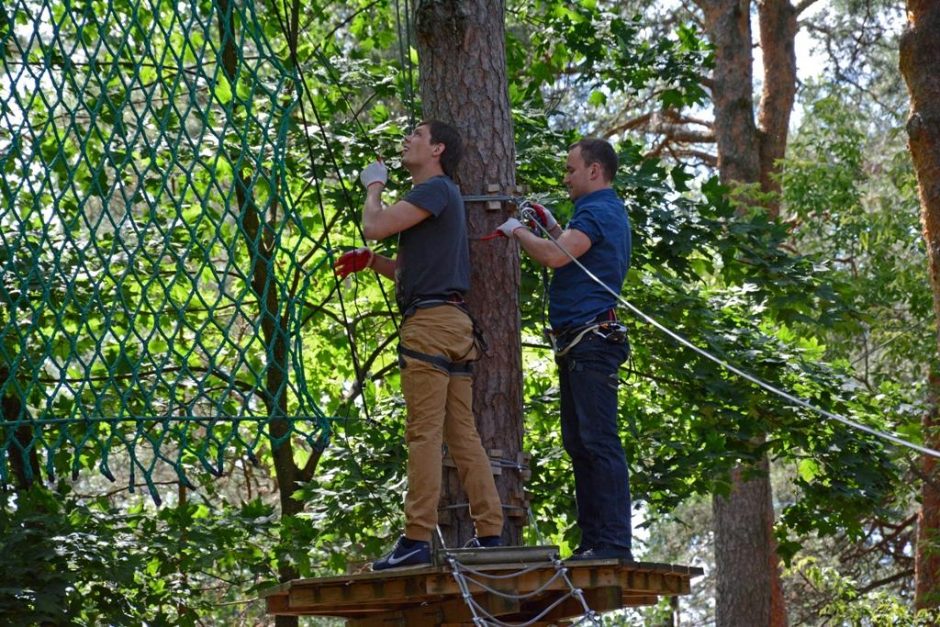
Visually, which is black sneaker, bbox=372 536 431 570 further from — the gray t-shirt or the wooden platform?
the gray t-shirt

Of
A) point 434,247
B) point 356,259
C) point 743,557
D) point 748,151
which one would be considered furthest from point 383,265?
point 748,151

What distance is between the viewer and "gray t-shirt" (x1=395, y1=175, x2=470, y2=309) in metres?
3.64

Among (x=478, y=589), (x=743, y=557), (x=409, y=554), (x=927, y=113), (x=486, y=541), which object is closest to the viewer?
(x=478, y=589)

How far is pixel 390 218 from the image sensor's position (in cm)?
359

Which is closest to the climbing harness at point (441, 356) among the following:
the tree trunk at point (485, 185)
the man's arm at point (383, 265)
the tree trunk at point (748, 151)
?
the tree trunk at point (485, 185)

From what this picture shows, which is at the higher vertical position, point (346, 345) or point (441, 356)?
point (346, 345)

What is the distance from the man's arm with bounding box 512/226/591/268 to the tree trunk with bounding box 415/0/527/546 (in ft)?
0.89

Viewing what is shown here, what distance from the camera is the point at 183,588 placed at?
21.1 ft

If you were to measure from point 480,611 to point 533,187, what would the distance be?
3.65m

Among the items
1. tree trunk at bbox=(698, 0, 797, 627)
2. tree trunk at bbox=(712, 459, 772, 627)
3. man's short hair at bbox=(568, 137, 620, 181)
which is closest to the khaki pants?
man's short hair at bbox=(568, 137, 620, 181)

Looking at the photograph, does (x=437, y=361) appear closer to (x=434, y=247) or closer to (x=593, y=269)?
(x=434, y=247)

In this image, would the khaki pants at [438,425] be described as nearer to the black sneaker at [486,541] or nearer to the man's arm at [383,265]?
the black sneaker at [486,541]

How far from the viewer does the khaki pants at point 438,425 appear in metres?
3.53

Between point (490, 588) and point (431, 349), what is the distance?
66cm
